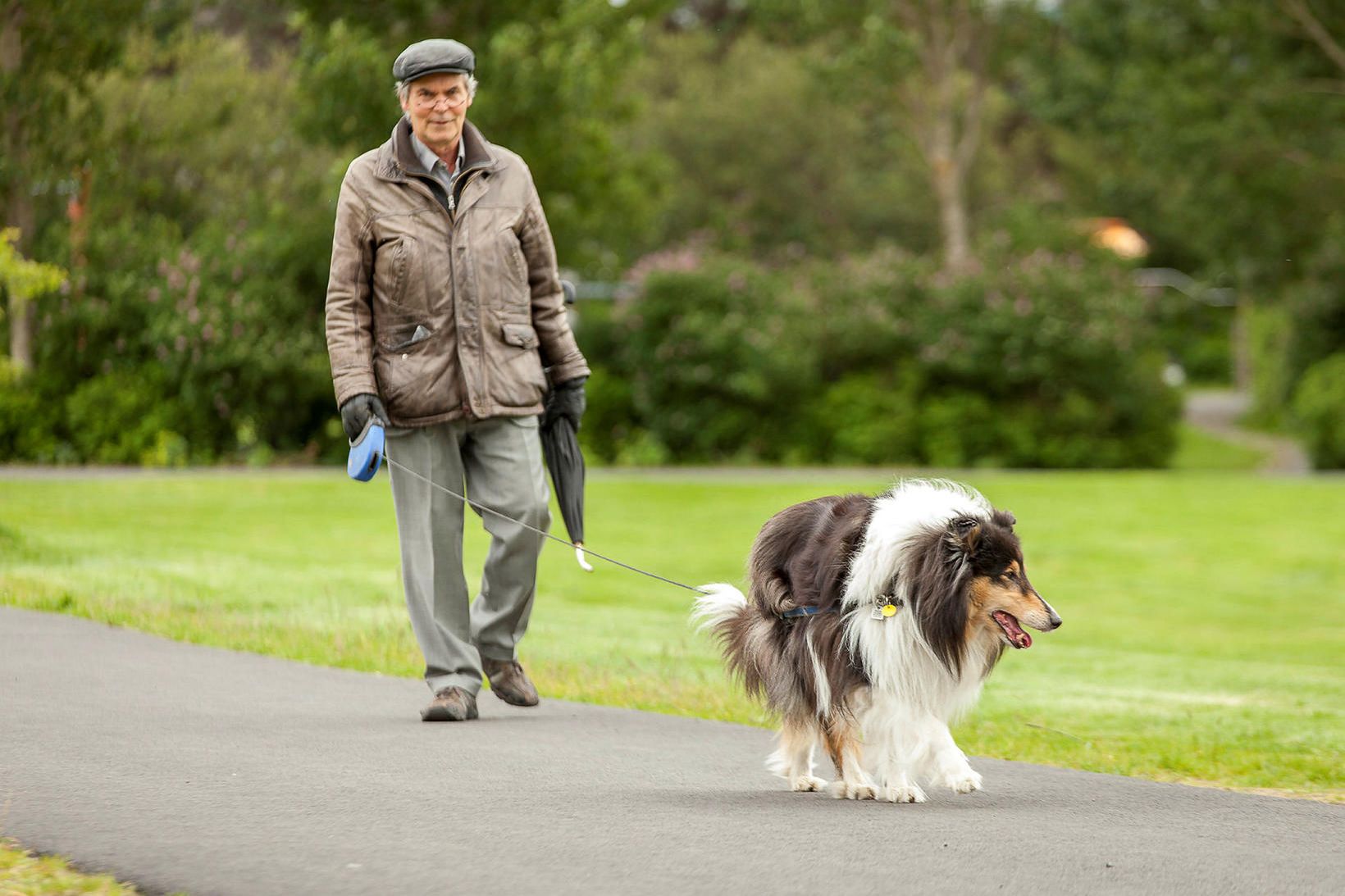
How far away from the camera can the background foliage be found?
2241cm

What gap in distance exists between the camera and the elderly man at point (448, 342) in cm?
701

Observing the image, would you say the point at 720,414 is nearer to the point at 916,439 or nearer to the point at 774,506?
the point at 916,439

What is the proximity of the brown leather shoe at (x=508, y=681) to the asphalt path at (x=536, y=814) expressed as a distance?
13cm

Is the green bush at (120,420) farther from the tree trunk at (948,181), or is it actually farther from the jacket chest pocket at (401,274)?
the tree trunk at (948,181)

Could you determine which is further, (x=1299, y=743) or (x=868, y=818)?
(x=1299, y=743)

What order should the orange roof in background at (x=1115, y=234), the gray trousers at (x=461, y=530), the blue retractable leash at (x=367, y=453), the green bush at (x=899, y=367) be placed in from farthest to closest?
the orange roof in background at (x=1115, y=234), the green bush at (x=899, y=367), the gray trousers at (x=461, y=530), the blue retractable leash at (x=367, y=453)

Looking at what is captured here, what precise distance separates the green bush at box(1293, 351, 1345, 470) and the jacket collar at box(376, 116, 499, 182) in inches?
904

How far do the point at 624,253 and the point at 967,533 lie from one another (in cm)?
2696

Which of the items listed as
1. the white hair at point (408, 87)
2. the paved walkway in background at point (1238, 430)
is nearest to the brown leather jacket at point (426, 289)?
the white hair at point (408, 87)

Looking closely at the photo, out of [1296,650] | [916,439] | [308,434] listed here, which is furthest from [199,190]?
[1296,650]

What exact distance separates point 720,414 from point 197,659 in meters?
18.9

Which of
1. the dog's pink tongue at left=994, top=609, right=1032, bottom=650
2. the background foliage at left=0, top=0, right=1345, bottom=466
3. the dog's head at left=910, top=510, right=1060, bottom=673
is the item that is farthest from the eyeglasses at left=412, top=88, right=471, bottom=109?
the background foliage at left=0, top=0, right=1345, bottom=466

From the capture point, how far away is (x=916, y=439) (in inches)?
1092

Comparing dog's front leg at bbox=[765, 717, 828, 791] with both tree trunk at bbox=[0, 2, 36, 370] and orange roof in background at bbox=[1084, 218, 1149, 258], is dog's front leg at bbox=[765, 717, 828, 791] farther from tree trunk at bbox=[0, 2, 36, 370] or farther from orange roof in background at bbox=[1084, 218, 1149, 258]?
orange roof in background at bbox=[1084, 218, 1149, 258]
